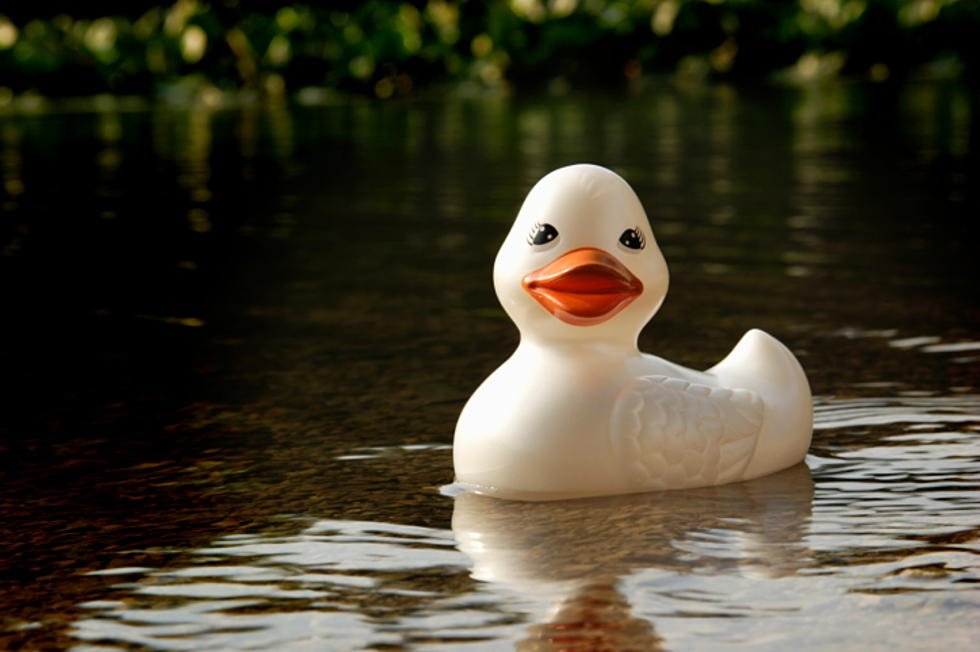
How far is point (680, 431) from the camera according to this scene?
4.43 metres

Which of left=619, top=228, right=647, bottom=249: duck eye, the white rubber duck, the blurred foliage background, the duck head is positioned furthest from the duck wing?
the blurred foliage background

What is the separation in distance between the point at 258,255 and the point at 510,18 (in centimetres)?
2242

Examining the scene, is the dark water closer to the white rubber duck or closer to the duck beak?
the white rubber duck

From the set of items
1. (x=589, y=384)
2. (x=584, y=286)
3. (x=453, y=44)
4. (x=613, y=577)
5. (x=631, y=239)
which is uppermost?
(x=453, y=44)

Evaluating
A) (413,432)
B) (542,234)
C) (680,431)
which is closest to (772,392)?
(680,431)

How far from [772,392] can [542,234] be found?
0.81m

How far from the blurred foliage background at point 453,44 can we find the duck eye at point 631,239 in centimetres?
2666

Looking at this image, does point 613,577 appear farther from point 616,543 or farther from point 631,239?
point 631,239

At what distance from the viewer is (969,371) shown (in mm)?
6199

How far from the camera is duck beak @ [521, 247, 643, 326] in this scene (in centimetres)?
432

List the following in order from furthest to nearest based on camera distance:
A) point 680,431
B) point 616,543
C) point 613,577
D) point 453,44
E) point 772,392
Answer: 1. point 453,44
2. point 772,392
3. point 680,431
4. point 616,543
5. point 613,577

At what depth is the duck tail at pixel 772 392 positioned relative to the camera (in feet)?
15.3

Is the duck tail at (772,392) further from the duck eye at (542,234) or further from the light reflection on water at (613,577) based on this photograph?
the duck eye at (542,234)

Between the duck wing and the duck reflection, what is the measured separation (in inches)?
2.7
